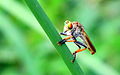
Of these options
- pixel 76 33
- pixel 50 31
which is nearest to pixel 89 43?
pixel 76 33

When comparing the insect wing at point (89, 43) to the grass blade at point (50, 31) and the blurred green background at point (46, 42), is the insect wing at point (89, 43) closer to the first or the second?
the grass blade at point (50, 31)

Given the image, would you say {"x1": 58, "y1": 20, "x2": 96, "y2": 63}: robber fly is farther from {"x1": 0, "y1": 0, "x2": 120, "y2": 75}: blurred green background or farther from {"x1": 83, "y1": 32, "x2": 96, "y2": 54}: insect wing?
{"x1": 0, "y1": 0, "x2": 120, "y2": 75}: blurred green background

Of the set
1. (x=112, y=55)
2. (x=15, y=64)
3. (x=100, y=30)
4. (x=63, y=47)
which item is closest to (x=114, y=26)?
(x=100, y=30)

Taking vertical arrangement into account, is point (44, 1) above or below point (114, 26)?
above

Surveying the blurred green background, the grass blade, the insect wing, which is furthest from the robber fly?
the blurred green background

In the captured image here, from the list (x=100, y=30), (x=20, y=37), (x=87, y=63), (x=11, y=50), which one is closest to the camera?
(x=87, y=63)

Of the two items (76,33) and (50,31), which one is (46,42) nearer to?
(76,33)

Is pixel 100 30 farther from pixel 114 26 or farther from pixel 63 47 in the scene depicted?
pixel 63 47

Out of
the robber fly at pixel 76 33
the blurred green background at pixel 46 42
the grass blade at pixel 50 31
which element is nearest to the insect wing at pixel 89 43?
the robber fly at pixel 76 33
